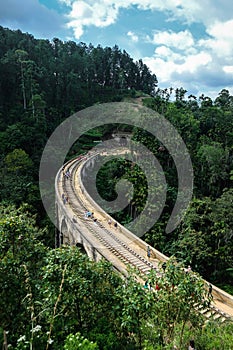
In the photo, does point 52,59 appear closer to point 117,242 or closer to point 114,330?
point 117,242

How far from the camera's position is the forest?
5.74 m

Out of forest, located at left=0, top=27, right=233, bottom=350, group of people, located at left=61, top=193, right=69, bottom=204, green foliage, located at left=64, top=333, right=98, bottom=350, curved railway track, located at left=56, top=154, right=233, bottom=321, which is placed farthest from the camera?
group of people, located at left=61, top=193, right=69, bottom=204

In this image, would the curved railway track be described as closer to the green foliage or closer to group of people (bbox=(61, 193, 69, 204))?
group of people (bbox=(61, 193, 69, 204))

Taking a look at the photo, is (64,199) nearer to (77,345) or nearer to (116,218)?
(116,218)

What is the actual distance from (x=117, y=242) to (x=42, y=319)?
39.1 ft

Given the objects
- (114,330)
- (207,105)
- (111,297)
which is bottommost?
(114,330)

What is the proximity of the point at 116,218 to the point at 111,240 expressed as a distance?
10.2m

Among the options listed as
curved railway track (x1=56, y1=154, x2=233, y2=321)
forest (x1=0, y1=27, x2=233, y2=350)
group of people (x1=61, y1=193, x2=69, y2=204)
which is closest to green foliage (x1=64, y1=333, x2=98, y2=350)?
forest (x1=0, y1=27, x2=233, y2=350)

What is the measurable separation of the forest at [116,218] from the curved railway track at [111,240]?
2819 mm

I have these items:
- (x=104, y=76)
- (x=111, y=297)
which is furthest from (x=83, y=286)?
(x=104, y=76)

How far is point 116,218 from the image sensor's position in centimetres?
Result: 2823

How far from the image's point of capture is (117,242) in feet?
58.7

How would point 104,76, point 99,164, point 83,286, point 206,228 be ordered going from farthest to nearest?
1. point 104,76
2. point 99,164
3. point 206,228
4. point 83,286

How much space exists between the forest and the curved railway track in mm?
2819
